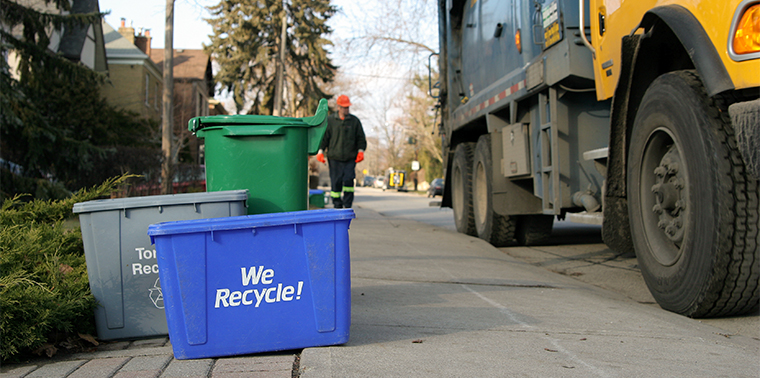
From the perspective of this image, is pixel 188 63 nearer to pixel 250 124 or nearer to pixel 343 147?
pixel 343 147

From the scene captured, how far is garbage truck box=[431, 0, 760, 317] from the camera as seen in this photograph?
287 cm

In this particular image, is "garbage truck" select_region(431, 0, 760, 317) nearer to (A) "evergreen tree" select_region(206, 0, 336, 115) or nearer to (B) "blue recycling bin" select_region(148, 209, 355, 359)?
(B) "blue recycling bin" select_region(148, 209, 355, 359)

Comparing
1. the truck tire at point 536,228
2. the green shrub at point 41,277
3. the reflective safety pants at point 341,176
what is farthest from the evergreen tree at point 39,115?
the truck tire at point 536,228

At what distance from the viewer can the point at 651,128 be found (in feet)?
11.6

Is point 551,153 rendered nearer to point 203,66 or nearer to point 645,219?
point 645,219

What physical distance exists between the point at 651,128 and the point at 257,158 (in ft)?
7.44

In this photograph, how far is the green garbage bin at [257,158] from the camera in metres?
3.52

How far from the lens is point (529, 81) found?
19.2 ft

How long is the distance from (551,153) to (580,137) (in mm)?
290

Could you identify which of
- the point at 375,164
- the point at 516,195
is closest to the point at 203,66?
the point at 516,195

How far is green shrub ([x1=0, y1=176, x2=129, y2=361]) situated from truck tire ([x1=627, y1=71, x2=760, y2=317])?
2.97 m

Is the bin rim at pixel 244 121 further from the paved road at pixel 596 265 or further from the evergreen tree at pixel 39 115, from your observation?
the evergreen tree at pixel 39 115

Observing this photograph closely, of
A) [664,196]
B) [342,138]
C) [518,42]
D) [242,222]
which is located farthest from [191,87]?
[242,222]

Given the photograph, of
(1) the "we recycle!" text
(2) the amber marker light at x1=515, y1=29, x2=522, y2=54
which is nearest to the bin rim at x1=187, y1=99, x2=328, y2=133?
(1) the "we recycle!" text
